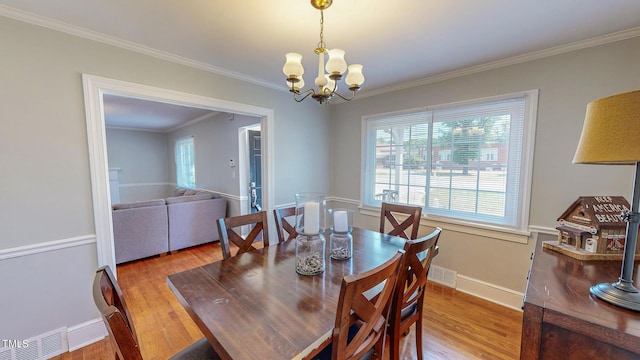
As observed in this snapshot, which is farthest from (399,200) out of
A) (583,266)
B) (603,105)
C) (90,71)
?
(90,71)

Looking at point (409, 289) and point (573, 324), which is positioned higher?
point (573, 324)

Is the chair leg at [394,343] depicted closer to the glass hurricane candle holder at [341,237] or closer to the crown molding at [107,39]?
the glass hurricane candle holder at [341,237]

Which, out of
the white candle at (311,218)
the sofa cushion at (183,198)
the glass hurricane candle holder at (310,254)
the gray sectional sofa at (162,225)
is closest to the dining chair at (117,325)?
the glass hurricane candle holder at (310,254)

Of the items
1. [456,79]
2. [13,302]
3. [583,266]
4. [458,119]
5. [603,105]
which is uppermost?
[456,79]

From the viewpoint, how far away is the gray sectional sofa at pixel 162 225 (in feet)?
10.5

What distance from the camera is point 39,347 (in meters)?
1.70

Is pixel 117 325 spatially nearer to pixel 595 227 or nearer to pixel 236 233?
pixel 236 233

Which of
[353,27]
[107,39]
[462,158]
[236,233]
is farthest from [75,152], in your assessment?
[462,158]

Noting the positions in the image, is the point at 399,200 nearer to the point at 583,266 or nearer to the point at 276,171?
the point at 276,171

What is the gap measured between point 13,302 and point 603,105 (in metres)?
3.34

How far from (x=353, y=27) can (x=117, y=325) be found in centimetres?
203

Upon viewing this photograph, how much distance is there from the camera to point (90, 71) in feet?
6.06

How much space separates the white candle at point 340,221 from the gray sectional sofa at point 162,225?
3.00 metres

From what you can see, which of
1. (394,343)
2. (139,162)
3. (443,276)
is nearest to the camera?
(394,343)
